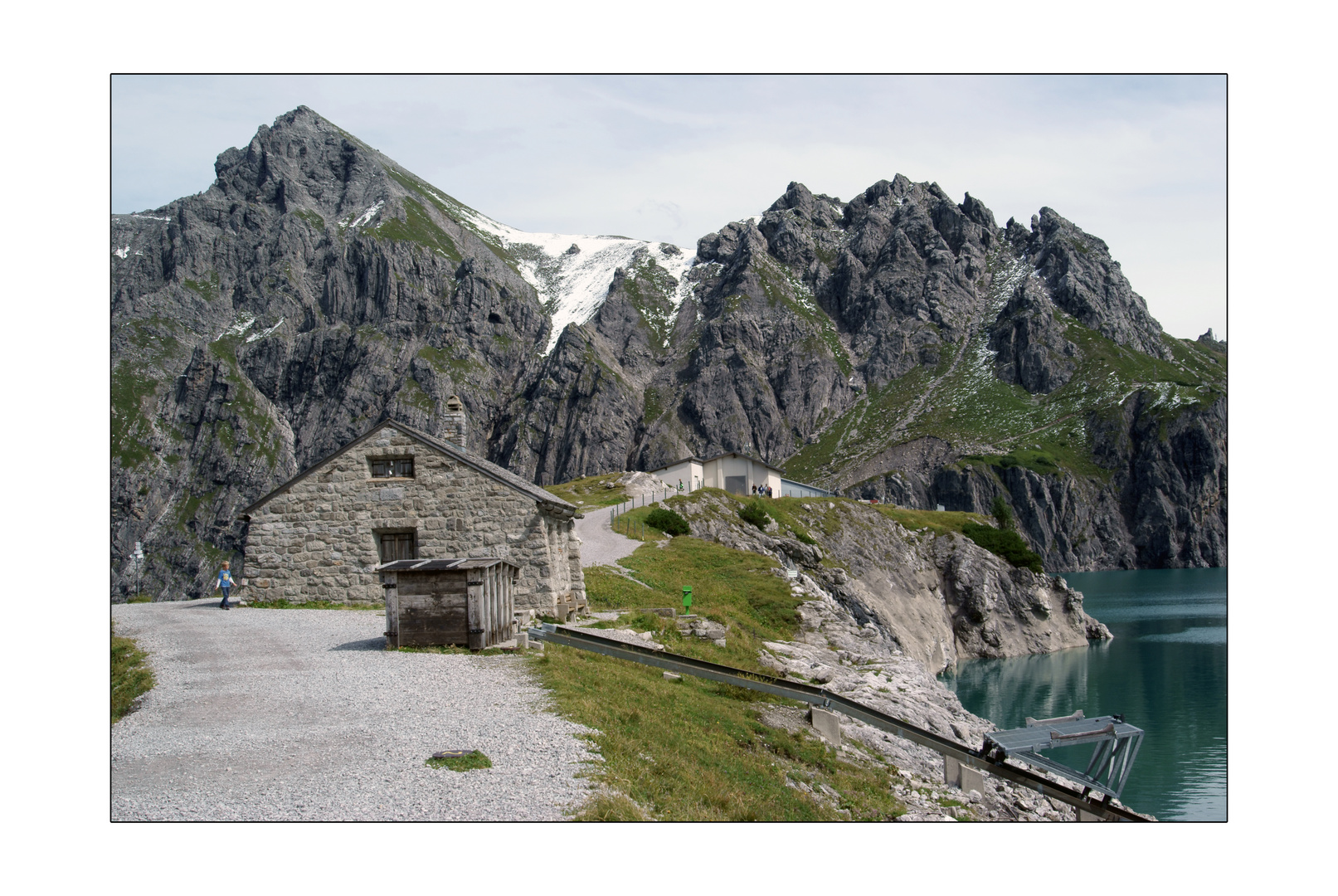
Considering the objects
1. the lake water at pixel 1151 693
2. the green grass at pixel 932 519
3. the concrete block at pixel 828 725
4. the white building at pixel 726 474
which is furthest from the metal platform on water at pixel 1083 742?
the white building at pixel 726 474

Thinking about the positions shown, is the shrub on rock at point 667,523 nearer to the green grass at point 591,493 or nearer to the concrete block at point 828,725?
the green grass at point 591,493

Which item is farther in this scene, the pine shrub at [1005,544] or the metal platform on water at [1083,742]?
the pine shrub at [1005,544]

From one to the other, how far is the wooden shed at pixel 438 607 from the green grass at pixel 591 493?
42.4 m

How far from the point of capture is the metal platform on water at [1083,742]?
16938mm

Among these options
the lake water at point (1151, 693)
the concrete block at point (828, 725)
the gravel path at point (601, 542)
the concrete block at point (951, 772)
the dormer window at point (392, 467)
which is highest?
the dormer window at point (392, 467)

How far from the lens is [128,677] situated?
17.0m

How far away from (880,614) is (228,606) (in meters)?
40.6

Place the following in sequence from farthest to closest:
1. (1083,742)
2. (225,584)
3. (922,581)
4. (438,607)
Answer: (922,581), (225,584), (438,607), (1083,742)

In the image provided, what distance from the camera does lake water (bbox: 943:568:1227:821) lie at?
3084 centimetres

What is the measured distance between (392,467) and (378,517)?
171 cm

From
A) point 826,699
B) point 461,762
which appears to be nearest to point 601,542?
point 826,699

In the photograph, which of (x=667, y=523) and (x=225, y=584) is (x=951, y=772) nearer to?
(x=225, y=584)

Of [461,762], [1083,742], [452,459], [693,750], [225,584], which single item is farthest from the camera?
[225,584]

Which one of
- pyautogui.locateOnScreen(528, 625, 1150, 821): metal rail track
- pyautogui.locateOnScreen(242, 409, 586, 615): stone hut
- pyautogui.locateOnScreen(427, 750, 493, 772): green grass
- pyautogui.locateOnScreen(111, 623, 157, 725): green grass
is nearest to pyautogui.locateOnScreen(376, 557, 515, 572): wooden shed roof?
pyautogui.locateOnScreen(528, 625, 1150, 821): metal rail track
